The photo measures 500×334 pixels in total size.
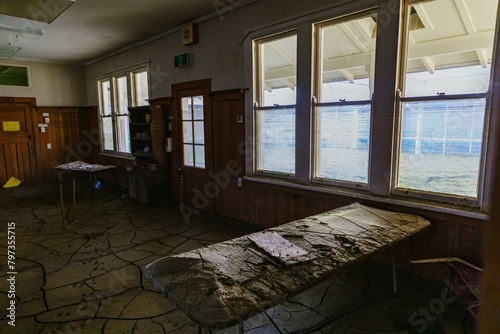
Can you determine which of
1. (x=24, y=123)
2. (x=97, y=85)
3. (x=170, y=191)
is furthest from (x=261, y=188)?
(x=24, y=123)

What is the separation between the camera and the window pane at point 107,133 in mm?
7289

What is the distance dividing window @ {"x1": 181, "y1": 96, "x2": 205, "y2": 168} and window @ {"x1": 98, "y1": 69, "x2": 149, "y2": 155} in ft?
3.81

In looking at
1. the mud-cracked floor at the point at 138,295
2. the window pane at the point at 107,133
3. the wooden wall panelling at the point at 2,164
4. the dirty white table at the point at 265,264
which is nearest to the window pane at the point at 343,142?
the dirty white table at the point at 265,264

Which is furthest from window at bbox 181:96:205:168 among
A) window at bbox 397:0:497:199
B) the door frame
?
the door frame

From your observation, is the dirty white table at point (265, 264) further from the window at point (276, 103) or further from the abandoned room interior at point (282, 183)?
the window at point (276, 103)

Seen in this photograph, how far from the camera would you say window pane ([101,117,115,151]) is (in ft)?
23.9

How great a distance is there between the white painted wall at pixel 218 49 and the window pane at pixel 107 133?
1.76 metres

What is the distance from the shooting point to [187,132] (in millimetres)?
5242

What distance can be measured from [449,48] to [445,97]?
1.67 ft

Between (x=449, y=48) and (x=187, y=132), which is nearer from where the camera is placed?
(x=449, y=48)

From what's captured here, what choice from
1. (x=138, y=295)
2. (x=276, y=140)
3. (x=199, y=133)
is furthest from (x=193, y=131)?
(x=138, y=295)

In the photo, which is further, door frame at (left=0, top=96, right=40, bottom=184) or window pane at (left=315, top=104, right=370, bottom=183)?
door frame at (left=0, top=96, right=40, bottom=184)

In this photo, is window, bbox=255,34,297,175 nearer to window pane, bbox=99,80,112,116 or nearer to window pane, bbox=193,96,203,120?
window pane, bbox=193,96,203,120

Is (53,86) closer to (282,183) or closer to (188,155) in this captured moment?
(188,155)
